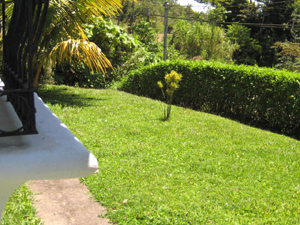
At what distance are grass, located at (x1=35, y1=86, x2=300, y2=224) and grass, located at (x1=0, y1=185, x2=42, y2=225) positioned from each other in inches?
31.8

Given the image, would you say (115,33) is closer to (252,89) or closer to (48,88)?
(48,88)

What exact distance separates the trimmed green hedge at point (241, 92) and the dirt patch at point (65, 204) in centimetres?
664

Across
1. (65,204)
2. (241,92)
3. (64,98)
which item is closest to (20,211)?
(65,204)

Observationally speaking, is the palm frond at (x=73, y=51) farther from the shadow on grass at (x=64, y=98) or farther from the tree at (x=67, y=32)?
the shadow on grass at (x=64, y=98)

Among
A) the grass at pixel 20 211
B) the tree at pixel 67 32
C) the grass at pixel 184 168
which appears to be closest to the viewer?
the grass at pixel 20 211

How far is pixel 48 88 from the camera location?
1177 cm

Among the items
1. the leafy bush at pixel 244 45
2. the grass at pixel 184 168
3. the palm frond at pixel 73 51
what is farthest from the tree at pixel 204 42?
the grass at pixel 184 168

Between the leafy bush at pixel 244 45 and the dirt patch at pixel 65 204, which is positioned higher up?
the leafy bush at pixel 244 45

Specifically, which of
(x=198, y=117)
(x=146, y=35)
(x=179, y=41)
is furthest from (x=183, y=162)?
(x=179, y=41)

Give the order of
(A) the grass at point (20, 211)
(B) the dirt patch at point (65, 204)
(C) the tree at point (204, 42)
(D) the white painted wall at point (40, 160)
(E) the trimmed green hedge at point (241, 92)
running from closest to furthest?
(D) the white painted wall at point (40, 160) < (A) the grass at point (20, 211) < (B) the dirt patch at point (65, 204) < (E) the trimmed green hedge at point (241, 92) < (C) the tree at point (204, 42)

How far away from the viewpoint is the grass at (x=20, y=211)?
359 cm

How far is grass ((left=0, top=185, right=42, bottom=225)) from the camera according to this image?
3595 millimetres

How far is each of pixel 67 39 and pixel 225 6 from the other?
30403mm

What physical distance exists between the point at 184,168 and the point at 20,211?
253cm
